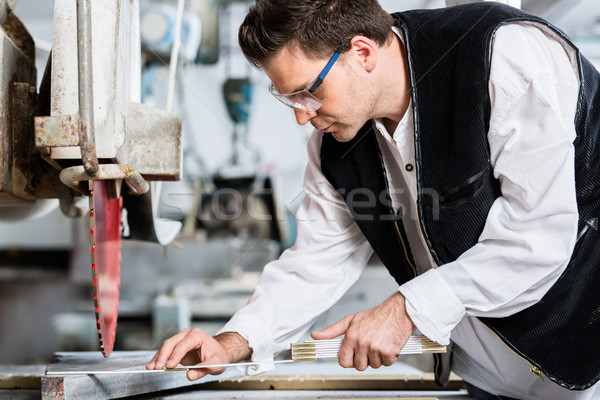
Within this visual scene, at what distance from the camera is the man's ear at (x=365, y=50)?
115cm

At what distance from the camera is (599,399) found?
1.20 meters

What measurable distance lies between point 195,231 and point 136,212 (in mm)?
3745

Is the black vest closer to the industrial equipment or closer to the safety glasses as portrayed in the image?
the safety glasses

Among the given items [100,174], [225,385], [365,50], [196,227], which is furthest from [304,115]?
[196,227]

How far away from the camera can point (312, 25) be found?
1127 millimetres

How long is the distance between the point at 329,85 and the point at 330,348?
1.77ft

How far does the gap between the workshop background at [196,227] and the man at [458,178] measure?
91.4 inches

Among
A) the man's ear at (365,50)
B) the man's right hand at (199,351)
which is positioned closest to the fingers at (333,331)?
the man's right hand at (199,351)

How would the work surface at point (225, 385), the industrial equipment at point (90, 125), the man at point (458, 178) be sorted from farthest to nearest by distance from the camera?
the work surface at point (225, 385) < the man at point (458, 178) < the industrial equipment at point (90, 125)

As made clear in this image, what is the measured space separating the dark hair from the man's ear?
0.05ft

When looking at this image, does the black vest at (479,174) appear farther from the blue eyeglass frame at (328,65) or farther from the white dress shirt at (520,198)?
the blue eyeglass frame at (328,65)

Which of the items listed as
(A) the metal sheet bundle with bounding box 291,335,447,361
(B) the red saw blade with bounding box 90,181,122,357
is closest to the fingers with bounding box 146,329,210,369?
(B) the red saw blade with bounding box 90,181,122,357

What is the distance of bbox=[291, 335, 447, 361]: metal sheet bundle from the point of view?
1.00 m

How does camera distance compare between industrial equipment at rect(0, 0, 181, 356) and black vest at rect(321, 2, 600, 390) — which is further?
black vest at rect(321, 2, 600, 390)
